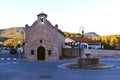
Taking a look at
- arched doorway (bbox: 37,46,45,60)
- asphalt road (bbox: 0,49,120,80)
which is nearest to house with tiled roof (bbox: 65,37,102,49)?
arched doorway (bbox: 37,46,45,60)

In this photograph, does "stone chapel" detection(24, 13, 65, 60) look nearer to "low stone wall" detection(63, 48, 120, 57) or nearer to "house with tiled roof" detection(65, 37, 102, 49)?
"low stone wall" detection(63, 48, 120, 57)

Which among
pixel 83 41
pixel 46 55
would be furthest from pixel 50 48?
pixel 83 41

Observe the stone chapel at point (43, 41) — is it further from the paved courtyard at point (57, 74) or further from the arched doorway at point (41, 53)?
the paved courtyard at point (57, 74)

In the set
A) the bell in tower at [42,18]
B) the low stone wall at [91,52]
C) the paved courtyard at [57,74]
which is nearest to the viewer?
the paved courtyard at [57,74]

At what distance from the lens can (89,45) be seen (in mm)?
101312

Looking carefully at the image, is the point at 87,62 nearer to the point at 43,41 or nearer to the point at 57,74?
the point at 57,74

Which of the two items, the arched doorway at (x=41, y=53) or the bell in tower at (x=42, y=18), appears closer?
the arched doorway at (x=41, y=53)

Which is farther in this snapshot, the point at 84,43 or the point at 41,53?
the point at 84,43

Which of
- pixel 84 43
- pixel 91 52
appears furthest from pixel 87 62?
pixel 84 43

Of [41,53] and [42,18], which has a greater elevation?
[42,18]

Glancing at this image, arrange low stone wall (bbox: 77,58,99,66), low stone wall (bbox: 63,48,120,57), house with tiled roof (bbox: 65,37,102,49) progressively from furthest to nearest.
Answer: house with tiled roof (bbox: 65,37,102,49), low stone wall (bbox: 63,48,120,57), low stone wall (bbox: 77,58,99,66)

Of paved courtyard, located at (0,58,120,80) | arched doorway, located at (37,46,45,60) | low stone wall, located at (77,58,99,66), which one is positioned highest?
Result: arched doorway, located at (37,46,45,60)

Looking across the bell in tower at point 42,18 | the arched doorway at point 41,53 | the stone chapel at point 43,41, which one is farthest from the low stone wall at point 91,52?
the bell in tower at point 42,18

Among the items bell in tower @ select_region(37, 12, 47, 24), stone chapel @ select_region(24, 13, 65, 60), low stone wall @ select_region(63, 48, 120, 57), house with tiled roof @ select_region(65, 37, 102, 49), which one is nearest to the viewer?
stone chapel @ select_region(24, 13, 65, 60)
